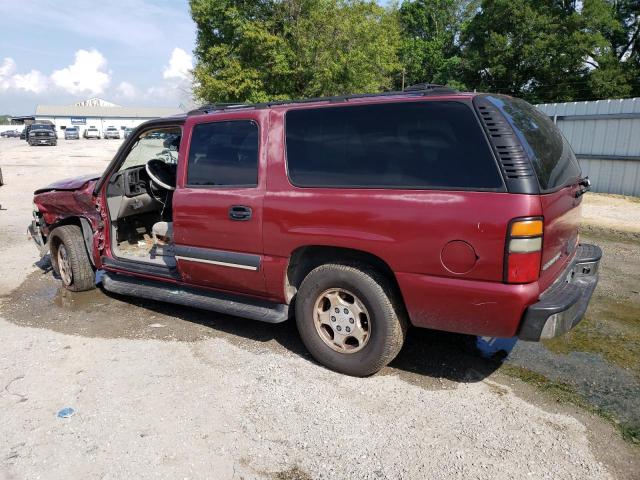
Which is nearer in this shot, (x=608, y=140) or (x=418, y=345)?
(x=418, y=345)

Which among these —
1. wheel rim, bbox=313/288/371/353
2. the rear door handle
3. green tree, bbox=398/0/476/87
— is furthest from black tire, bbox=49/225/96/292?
green tree, bbox=398/0/476/87

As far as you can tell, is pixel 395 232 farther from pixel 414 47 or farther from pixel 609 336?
pixel 414 47

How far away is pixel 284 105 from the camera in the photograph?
392 cm

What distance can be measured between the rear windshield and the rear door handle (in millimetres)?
1890

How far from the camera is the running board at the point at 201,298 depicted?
400 cm

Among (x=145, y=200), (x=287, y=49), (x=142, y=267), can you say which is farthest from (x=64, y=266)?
(x=287, y=49)

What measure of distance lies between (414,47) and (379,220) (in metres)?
49.4

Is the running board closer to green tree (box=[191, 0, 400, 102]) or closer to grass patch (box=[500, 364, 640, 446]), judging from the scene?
grass patch (box=[500, 364, 640, 446])

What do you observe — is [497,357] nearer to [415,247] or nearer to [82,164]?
[415,247]

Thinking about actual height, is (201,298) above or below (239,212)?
below

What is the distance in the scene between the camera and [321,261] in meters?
3.79

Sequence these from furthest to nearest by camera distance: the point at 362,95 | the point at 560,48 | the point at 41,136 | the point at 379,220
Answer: the point at 41,136 < the point at 560,48 < the point at 362,95 < the point at 379,220

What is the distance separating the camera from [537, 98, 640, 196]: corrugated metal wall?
11375 millimetres

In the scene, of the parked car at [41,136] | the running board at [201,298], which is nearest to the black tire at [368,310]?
the running board at [201,298]
